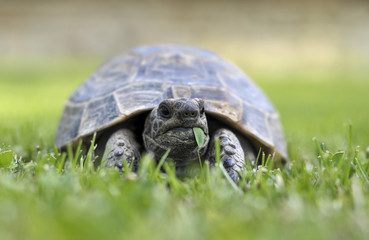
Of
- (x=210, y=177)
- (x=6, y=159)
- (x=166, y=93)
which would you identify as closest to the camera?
(x=210, y=177)

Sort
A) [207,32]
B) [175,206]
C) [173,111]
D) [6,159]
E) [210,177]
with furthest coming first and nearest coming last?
1. [207,32]
2. [173,111]
3. [6,159]
4. [210,177]
5. [175,206]

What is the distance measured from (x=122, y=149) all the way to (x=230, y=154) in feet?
1.82

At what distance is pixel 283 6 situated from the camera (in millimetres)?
18812

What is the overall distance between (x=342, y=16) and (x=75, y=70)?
10289mm

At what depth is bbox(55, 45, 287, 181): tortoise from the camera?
2.47 metres

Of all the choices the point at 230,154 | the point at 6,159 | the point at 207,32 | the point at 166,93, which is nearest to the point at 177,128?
the point at 230,154

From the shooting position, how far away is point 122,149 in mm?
2557

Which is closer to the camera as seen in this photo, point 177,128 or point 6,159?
point 6,159

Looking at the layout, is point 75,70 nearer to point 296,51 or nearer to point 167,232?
point 296,51

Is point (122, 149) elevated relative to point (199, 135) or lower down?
lower down

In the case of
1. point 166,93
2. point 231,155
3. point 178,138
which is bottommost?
point 231,155

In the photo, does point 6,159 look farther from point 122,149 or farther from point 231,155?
point 231,155

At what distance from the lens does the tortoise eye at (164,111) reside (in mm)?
2417

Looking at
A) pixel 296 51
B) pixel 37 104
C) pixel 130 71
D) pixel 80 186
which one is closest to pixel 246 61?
pixel 296 51
